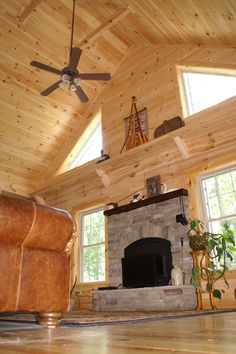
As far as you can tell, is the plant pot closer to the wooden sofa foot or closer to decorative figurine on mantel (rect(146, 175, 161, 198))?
decorative figurine on mantel (rect(146, 175, 161, 198))

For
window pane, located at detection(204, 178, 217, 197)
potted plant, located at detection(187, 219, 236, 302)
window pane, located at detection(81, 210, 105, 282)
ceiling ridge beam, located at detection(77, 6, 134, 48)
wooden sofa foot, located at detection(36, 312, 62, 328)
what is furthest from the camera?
window pane, located at detection(81, 210, 105, 282)

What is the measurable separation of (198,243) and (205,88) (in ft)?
9.07

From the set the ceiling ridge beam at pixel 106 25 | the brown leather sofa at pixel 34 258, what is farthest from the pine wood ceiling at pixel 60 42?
the brown leather sofa at pixel 34 258

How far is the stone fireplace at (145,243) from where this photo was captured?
409cm

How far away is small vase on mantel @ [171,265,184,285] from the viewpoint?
13.9 ft

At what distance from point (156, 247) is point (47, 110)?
153 inches

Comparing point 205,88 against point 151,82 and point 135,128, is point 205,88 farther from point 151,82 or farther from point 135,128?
point 135,128

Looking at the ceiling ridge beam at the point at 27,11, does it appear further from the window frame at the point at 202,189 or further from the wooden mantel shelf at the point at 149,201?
the window frame at the point at 202,189

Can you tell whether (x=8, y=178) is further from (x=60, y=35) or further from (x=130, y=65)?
(x=130, y=65)

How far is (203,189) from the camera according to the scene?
4.73 meters

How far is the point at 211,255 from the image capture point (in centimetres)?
432

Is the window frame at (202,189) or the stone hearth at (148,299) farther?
the window frame at (202,189)

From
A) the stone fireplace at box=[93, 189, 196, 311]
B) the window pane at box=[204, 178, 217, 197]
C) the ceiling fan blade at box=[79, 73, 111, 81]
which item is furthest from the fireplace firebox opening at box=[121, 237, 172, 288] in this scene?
the ceiling fan blade at box=[79, 73, 111, 81]

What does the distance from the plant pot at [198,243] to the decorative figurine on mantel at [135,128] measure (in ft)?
7.41
